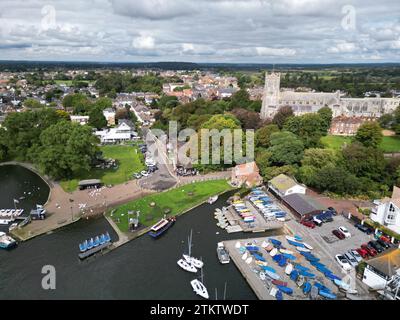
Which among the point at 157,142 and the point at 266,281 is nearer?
the point at 266,281

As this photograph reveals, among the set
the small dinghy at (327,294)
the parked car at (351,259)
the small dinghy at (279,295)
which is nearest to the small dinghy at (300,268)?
the small dinghy at (327,294)

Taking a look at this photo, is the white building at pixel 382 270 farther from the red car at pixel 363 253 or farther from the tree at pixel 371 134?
the tree at pixel 371 134

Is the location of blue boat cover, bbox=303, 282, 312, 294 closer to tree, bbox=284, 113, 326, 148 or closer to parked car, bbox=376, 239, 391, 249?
parked car, bbox=376, 239, 391, 249

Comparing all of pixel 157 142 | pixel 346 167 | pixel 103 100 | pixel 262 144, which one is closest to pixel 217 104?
pixel 157 142

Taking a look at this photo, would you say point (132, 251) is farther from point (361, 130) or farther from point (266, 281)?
point (361, 130)

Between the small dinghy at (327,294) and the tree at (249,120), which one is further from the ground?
the tree at (249,120)

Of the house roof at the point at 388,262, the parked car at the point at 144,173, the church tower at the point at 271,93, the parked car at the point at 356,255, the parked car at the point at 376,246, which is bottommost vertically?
the parked car at the point at 356,255

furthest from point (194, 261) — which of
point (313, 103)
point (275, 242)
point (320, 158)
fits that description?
point (313, 103)
